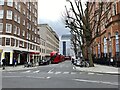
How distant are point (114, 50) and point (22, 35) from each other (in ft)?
85.9

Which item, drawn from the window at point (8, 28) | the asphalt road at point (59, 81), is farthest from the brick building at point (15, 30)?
the asphalt road at point (59, 81)

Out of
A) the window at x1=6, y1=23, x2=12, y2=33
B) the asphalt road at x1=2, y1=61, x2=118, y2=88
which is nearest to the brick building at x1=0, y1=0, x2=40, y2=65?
the window at x1=6, y1=23, x2=12, y2=33

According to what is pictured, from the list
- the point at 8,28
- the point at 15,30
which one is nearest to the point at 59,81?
the point at 8,28

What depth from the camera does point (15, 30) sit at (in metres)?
47.3

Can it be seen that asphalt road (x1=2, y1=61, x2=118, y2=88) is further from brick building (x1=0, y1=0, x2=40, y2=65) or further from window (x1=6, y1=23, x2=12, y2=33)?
window (x1=6, y1=23, x2=12, y2=33)

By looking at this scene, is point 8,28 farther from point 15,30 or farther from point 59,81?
point 59,81

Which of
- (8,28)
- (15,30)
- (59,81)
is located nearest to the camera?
(59,81)

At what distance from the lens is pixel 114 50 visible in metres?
35.8

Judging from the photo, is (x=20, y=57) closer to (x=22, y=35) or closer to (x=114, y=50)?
(x=22, y=35)

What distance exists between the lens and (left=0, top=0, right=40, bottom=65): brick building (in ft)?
143

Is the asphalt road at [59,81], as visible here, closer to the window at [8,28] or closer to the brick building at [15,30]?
the brick building at [15,30]

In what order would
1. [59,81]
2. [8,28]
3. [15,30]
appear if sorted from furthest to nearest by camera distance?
[15,30], [8,28], [59,81]

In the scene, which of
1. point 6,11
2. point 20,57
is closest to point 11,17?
point 6,11

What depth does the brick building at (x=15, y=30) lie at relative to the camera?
43656mm
